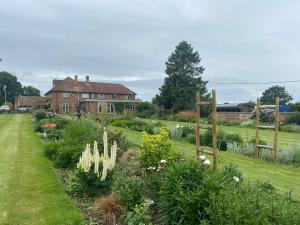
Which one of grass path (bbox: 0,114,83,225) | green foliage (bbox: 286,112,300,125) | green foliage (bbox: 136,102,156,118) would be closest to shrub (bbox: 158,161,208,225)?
grass path (bbox: 0,114,83,225)

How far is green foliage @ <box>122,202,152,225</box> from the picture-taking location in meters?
5.02

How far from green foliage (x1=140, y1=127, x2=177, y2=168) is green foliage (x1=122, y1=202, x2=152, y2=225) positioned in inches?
82.4

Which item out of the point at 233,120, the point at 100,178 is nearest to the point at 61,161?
the point at 100,178

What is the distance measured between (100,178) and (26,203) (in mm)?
1529

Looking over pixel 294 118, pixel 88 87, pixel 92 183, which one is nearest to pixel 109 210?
pixel 92 183

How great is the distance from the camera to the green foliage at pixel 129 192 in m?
5.58

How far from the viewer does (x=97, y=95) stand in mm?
64938

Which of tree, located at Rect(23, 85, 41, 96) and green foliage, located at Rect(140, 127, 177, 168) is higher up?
tree, located at Rect(23, 85, 41, 96)

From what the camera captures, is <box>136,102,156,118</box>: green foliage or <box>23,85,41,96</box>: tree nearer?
<box>136,102,156,118</box>: green foliage

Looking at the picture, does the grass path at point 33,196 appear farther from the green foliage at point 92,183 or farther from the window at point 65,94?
the window at point 65,94

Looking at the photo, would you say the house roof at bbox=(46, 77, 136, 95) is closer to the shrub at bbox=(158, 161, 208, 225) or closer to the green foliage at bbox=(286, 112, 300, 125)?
the green foliage at bbox=(286, 112, 300, 125)

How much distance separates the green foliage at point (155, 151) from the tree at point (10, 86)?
296ft

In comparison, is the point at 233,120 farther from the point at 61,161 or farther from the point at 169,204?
the point at 169,204

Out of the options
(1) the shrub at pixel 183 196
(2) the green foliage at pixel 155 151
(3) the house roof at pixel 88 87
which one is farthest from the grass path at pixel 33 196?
(3) the house roof at pixel 88 87
